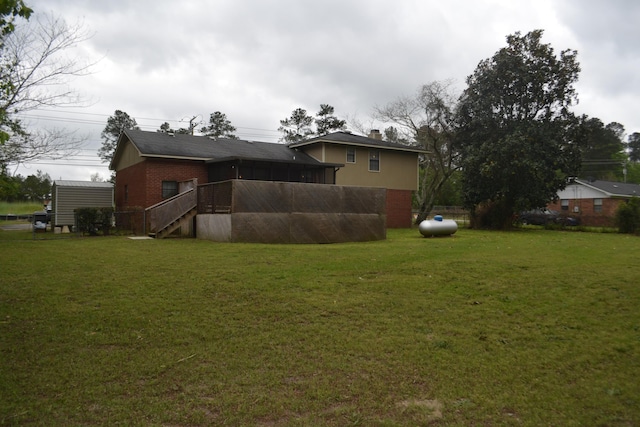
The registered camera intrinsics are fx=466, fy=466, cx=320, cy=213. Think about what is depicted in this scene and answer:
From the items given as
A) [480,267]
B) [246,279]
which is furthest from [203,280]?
[480,267]

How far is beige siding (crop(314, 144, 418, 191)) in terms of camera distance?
86.2ft

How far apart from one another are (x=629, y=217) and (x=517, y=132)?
23.7 ft

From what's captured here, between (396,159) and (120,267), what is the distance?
70.4 ft

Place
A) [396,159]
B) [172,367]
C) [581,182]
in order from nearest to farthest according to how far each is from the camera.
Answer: [172,367] → [396,159] → [581,182]

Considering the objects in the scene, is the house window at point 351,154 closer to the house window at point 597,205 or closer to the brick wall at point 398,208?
the brick wall at point 398,208

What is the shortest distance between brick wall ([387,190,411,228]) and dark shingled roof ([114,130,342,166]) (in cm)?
557

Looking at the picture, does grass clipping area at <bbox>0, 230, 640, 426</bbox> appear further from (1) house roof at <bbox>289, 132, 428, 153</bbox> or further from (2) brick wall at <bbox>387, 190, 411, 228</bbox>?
(2) brick wall at <bbox>387, 190, 411, 228</bbox>

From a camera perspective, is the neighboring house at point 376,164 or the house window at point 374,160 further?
the house window at point 374,160

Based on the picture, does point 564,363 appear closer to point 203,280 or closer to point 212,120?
point 203,280

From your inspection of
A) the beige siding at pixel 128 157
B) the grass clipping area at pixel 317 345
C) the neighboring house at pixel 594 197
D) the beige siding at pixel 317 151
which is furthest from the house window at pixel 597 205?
the beige siding at pixel 128 157

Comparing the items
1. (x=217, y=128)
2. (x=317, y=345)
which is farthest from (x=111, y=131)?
(x=317, y=345)

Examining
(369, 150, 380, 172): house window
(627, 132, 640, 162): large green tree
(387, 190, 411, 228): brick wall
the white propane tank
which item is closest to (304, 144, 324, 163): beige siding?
(369, 150, 380, 172): house window

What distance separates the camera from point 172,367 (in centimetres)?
467

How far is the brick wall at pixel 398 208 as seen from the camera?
2808 centimetres
